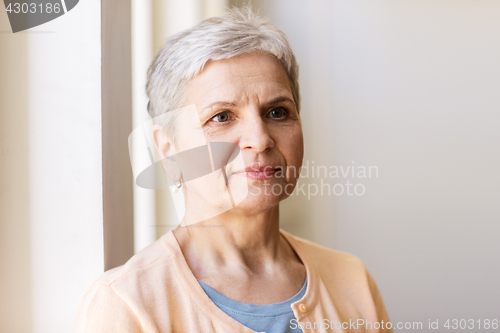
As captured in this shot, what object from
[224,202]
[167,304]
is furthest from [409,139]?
[167,304]

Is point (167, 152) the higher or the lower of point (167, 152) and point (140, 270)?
the higher

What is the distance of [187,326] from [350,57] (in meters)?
0.80

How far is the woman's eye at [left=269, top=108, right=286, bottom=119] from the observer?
639 millimetres

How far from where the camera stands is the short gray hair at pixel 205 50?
0.60 metres

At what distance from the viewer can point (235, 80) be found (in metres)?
0.60

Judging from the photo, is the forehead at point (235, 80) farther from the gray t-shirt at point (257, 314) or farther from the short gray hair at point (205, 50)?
the gray t-shirt at point (257, 314)

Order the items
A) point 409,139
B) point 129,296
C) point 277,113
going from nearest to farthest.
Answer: point 129,296, point 277,113, point 409,139

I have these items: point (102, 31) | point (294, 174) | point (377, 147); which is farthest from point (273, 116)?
point (377, 147)

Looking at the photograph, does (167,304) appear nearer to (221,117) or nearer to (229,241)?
(229,241)

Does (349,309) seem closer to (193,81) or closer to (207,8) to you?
(193,81)

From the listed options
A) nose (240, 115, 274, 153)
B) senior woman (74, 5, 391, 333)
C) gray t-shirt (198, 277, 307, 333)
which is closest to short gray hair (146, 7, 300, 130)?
senior woman (74, 5, 391, 333)

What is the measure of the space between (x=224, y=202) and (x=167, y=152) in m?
0.15

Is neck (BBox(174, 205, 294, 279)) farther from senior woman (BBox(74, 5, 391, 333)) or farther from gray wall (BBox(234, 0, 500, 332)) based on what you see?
gray wall (BBox(234, 0, 500, 332))

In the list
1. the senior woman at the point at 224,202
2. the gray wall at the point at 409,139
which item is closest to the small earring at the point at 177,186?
the senior woman at the point at 224,202
